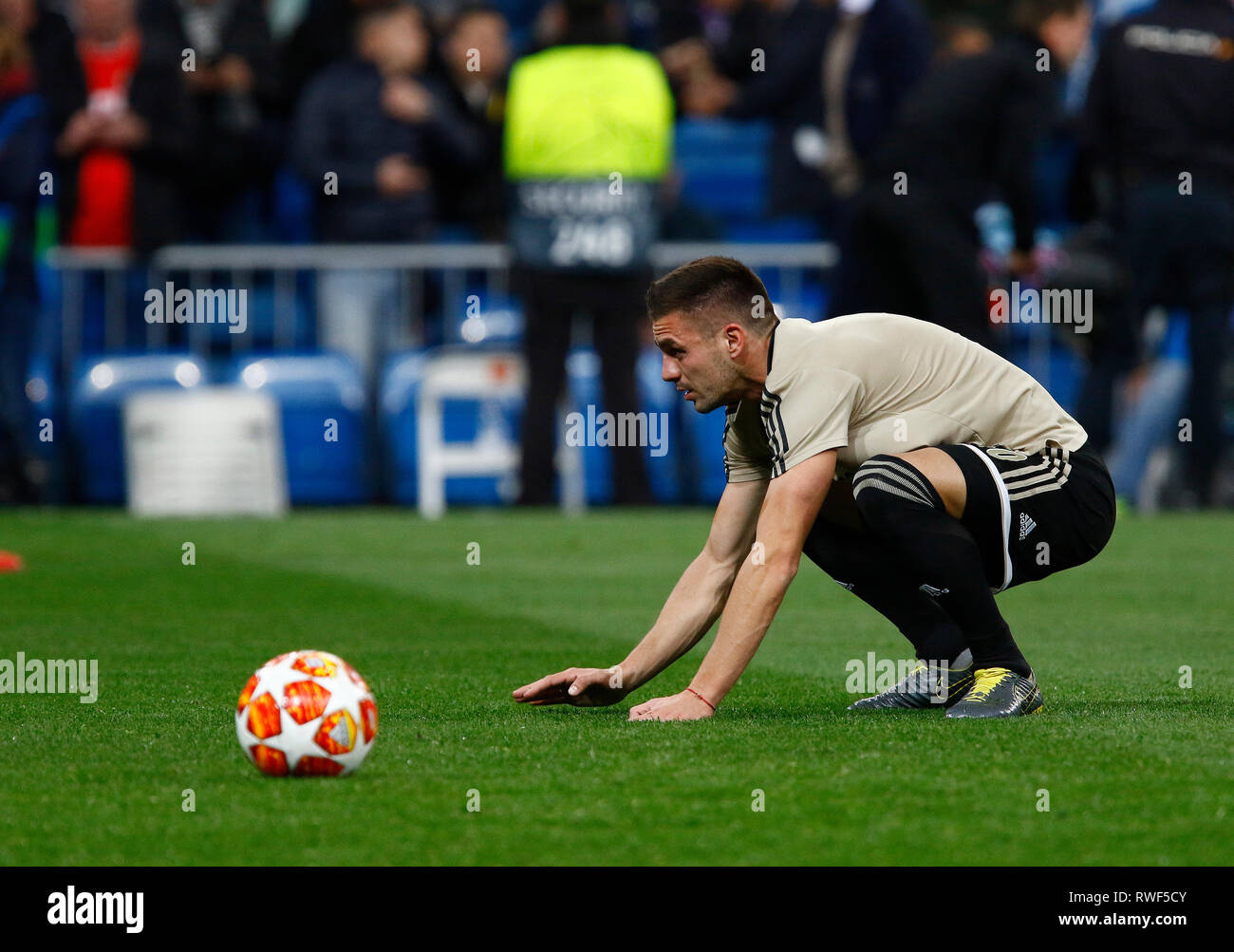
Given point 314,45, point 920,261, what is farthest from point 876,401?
point 314,45

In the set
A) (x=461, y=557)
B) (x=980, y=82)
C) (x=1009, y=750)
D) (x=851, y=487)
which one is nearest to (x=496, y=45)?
Result: (x=980, y=82)

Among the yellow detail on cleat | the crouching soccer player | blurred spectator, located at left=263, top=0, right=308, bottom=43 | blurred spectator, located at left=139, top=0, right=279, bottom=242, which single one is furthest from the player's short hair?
blurred spectator, located at left=263, top=0, right=308, bottom=43

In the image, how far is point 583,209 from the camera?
14.6m

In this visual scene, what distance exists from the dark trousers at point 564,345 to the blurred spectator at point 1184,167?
3.27m

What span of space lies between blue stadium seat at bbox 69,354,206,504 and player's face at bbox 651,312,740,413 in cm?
965

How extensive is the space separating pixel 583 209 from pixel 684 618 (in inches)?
337

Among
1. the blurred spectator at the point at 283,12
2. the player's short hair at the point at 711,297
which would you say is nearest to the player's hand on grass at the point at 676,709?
the player's short hair at the point at 711,297

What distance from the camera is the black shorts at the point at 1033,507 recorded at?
6.21 meters

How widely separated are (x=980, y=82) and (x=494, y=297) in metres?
4.49

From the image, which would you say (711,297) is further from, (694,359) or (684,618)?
(684,618)

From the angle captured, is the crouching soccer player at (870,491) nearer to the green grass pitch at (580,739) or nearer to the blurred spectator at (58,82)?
the green grass pitch at (580,739)

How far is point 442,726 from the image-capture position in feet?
20.3
